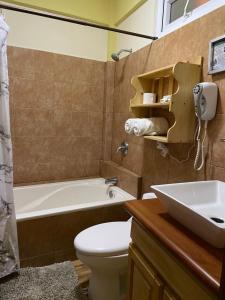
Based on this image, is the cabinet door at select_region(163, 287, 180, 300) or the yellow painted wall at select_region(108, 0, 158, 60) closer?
the cabinet door at select_region(163, 287, 180, 300)

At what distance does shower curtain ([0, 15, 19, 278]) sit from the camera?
1.61m

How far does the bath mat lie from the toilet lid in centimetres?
45

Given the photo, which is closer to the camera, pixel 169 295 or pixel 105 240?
pixel 169 295

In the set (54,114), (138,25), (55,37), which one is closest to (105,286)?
(54,114)

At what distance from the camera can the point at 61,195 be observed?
2561 mm

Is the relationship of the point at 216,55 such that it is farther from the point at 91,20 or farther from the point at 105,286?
the point at 91,20

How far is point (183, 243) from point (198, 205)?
39 cm

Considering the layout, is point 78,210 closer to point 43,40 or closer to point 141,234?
point 141,234

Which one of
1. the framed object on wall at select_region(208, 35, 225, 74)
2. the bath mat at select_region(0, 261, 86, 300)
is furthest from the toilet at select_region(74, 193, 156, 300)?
the framed object on wall at select_region(208, 35, 225, 74)

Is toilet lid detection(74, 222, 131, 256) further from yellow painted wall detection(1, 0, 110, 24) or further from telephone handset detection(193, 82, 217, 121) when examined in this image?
yellow painted wall detection(1, 0, 110, 24)

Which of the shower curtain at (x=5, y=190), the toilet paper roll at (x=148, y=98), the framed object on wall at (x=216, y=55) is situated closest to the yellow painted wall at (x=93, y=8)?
the shower curtain at (x=5, y=190)

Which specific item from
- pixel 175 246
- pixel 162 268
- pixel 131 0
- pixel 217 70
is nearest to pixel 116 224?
pixel 162 268

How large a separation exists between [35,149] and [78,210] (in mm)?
939

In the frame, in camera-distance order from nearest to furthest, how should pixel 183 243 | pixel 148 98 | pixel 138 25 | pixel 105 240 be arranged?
pixel 183 243 → pixel 105 240 → pixel 148 98 → pixel 138 25
